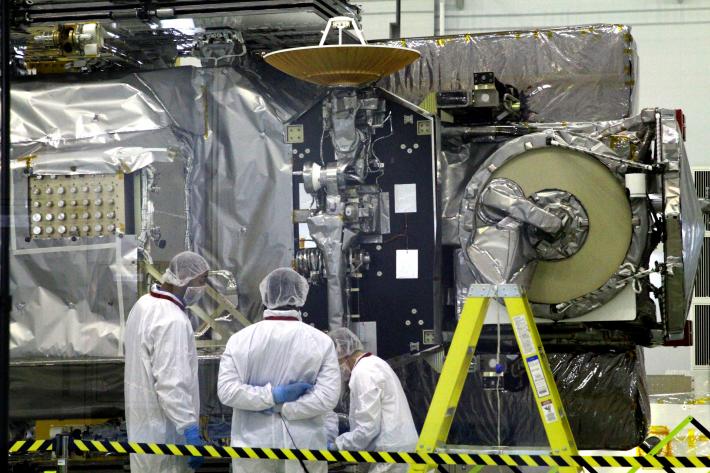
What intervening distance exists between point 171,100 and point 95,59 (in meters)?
0.50

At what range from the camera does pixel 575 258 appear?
18.0ft

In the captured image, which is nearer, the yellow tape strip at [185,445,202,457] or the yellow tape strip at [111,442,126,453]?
the yellow tape strip at [185,445,202,457]

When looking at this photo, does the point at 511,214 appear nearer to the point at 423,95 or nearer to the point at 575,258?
the point at 575,258

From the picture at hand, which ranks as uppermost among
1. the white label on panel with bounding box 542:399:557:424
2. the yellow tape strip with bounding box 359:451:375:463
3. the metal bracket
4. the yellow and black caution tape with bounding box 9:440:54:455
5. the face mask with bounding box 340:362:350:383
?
the metal bracket

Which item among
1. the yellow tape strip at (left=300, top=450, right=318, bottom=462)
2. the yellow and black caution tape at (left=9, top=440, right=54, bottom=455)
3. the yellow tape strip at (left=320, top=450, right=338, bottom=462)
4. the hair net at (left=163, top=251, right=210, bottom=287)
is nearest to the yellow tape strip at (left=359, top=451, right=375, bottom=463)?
the yellow tape strip at (left=320, top=450, right=338, bottom=462)

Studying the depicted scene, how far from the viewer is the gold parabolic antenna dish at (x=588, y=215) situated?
5480 millimetres

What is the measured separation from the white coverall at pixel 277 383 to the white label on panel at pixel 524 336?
965 millimetres

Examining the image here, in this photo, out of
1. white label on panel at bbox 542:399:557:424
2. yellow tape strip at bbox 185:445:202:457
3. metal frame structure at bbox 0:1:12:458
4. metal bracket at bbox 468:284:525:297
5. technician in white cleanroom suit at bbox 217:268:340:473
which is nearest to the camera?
metal frame structure at bbox 0:1:12:458

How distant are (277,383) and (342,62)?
162cm

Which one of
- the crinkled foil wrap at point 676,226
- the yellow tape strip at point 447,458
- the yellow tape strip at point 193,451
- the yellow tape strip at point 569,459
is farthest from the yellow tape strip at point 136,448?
the crinkled foil wrap at point 676,226

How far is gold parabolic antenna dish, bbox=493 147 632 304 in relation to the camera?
548cm

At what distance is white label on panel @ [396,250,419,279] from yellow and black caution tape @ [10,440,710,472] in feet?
3.46

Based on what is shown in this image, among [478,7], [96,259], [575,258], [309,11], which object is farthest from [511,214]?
[478,7]

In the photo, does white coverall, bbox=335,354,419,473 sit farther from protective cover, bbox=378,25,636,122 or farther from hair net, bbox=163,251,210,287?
protective cover, bbox=378,25,636,122
